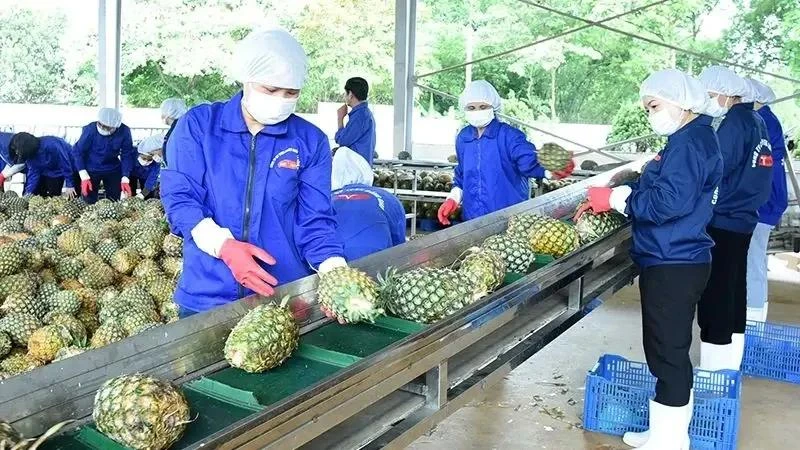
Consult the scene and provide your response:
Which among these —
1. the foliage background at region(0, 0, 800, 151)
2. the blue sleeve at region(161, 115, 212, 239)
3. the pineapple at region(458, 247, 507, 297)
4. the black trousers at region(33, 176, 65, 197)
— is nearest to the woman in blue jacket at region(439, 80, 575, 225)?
the pineapple at region(458, 247, 507, 297)

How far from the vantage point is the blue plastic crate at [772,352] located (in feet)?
17.6

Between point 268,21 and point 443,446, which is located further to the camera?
point 268,21

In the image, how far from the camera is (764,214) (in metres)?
5.75

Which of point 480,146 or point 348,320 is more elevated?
point 480,146

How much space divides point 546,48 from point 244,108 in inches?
559

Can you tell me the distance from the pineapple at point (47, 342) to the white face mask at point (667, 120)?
311 cm

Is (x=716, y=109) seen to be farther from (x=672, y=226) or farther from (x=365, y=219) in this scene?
(x=365, y=219)

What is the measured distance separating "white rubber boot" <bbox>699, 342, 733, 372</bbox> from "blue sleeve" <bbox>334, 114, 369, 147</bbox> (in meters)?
4.35

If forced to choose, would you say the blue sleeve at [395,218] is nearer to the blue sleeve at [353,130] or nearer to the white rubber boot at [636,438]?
the white rubber boot at [636,438]

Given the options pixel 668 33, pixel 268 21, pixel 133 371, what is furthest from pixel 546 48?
pixel 133 371

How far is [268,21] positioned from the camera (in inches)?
840

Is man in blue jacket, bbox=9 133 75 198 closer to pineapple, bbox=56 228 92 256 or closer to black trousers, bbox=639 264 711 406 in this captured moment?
pineapple, bbox=56 228 92 256

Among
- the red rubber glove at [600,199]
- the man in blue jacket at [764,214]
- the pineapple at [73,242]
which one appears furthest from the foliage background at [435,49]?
the pineapple at [73,242]

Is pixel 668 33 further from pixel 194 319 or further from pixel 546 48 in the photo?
pixel 194 319
